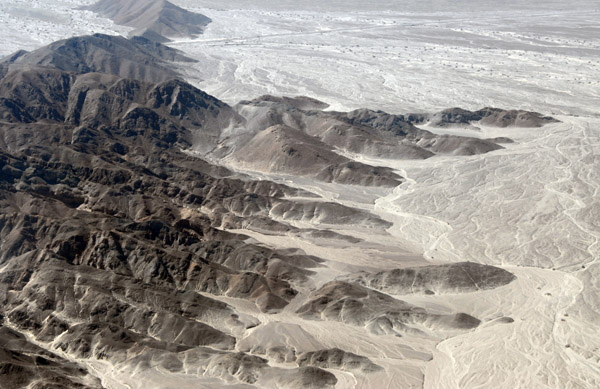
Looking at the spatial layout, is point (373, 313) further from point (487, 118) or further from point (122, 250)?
point (487, 118)

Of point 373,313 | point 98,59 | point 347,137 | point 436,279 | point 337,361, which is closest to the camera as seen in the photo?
point 337,361

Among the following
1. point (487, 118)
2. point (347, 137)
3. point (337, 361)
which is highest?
point (487, 118)

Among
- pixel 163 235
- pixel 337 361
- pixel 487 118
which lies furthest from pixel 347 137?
pixel 337 361

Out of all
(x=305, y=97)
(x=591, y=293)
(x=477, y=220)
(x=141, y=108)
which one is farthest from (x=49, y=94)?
(x=591, y=293)

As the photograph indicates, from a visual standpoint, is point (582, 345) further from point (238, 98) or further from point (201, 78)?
point (201, 78)

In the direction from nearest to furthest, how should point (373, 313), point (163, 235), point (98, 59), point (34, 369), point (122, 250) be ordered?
point (34, 369) < point (373, 313) < point (122, 250) < point (163, 235) < point (98, 59)

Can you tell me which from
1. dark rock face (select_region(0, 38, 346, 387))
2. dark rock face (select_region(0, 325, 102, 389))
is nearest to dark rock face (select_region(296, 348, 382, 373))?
dark rock face (select_region(0, 38, 346, 387))

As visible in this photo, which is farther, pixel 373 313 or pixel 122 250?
pixel 122 250

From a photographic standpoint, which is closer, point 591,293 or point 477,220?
point 591,293

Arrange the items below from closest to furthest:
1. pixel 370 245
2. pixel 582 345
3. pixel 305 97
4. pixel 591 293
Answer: pixel 582 345, pixel 591 293, pixel 370 245, pixel 305 97
